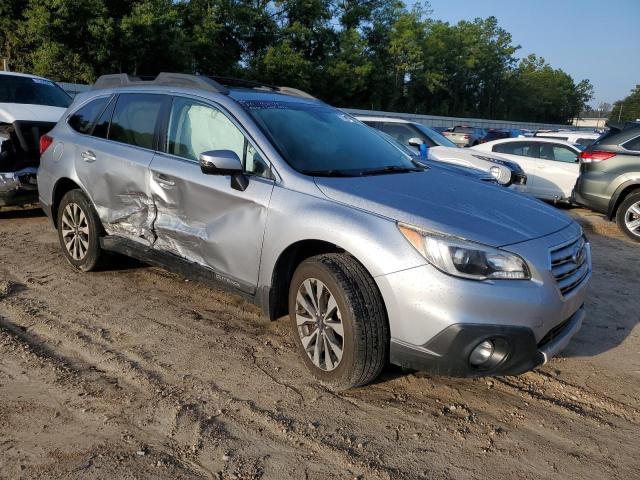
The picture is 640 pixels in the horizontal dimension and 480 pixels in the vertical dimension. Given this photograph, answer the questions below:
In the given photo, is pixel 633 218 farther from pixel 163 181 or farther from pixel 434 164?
pixel 163 181

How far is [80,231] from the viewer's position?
5039 millimetres

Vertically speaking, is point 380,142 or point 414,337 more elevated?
point 380,142

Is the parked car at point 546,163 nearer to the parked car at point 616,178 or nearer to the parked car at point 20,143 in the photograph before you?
the parked car at point 616,178

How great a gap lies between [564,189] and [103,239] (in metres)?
8.73

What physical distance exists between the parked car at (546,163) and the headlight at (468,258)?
8423mm

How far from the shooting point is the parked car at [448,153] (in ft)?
28.3

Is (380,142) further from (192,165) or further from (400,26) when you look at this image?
(400,26)

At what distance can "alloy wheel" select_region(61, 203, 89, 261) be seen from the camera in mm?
4988

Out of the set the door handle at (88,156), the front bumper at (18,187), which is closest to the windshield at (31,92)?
the front bumper at (18,187)

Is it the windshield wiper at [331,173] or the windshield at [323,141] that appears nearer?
the windshield wiper at [331,173]

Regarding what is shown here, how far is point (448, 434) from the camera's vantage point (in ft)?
9.43

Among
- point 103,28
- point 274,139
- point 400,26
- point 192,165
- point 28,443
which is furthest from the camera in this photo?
point 400,26

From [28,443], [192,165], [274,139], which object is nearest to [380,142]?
[274,139]

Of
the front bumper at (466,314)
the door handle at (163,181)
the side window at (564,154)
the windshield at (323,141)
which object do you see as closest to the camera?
the front bumper at (466,314)
